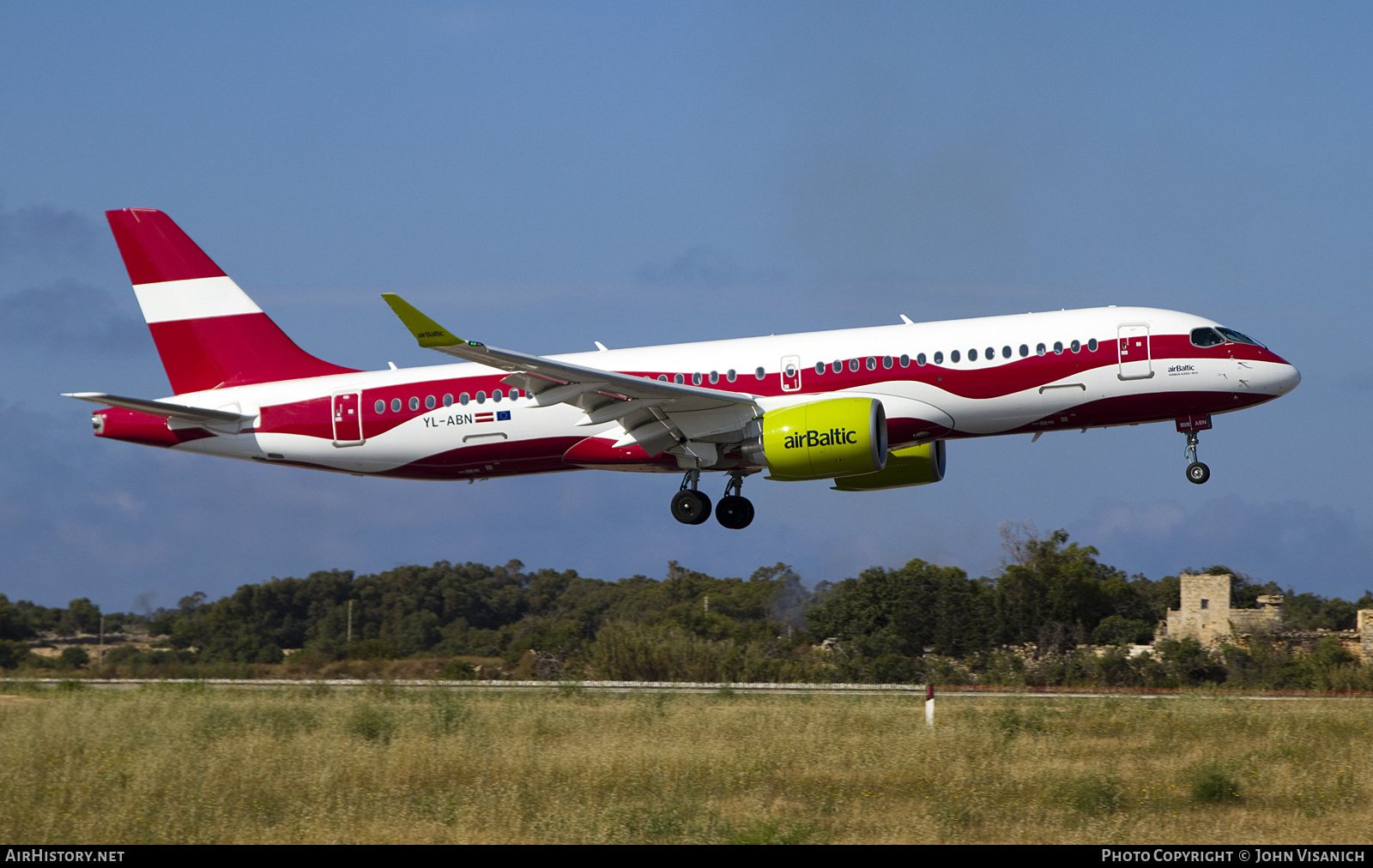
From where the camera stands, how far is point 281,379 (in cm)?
3139

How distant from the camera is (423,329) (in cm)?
2316

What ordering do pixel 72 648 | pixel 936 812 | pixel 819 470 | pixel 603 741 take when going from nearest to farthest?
pixel 936 812, pixel 603 741, pixel 819 470, pixel 72 648

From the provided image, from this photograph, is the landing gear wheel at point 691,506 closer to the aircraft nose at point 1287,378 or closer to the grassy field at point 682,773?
the grassy field at point 682,773

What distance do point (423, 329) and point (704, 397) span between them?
5903mm

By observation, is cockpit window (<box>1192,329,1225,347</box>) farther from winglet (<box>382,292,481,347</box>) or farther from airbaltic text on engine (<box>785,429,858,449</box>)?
winglet (<box>382,292,481,347</box>)

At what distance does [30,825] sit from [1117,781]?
13617mm

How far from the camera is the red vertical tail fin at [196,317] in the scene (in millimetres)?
31719

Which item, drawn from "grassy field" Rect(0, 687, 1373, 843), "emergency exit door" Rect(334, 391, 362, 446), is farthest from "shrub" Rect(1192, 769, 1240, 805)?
"emergency exit door" Rect(334, 391, 362, 446)

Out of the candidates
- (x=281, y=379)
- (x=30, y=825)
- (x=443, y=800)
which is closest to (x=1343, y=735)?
(x=443, y=800)

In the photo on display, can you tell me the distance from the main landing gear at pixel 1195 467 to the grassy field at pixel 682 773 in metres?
4.44

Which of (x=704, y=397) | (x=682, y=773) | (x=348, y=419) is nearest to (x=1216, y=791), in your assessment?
(x=682, y=773)

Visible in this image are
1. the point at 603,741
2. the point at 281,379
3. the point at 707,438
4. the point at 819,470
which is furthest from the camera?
the point at 281,379

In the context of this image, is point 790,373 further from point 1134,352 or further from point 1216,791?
point 1216,791
